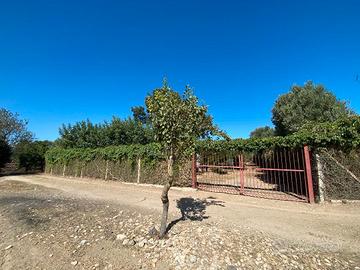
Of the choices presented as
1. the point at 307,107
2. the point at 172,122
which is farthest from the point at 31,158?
the point at 307,107

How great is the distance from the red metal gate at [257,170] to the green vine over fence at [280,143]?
0.39 meters

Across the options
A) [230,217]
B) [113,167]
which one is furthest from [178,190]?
[113,167]

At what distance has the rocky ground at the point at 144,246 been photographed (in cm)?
412

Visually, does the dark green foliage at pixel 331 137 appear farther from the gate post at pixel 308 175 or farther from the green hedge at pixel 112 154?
the green hedge at pixel 112 154

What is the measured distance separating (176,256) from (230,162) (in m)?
7.57

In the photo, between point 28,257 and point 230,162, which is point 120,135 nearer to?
point 230,162

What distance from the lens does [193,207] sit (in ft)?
26.1

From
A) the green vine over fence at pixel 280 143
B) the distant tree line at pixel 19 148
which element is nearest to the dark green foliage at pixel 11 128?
the distant tree line at pixel 19 148

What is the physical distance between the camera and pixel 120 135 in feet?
82.8

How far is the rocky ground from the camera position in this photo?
4125 mm

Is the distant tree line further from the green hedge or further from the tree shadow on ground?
the tree shadow on ground

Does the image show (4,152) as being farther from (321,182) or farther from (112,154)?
(321,182)

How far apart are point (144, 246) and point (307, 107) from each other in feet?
72.7

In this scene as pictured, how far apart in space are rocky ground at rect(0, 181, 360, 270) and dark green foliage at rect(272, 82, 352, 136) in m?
17.9
